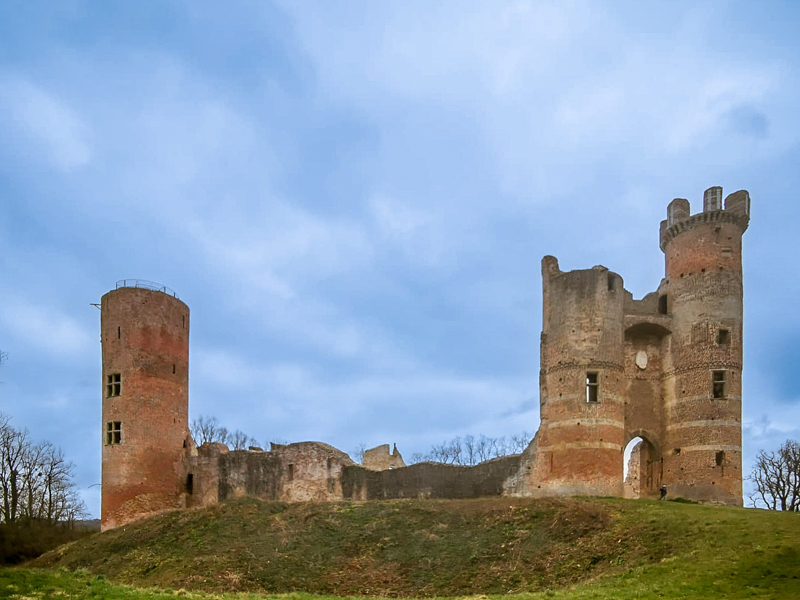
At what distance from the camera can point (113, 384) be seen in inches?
1572

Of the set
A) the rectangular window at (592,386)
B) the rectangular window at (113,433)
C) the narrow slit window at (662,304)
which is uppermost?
the narrow slit window at (662,304)

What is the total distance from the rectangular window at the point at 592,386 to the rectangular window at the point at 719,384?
581 centimetres

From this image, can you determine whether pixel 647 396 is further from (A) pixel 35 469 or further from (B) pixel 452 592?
(A) pixel 35 469

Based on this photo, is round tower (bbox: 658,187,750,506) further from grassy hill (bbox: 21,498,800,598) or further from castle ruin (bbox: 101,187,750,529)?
grassy hill (bbox: 21,498,800,598)

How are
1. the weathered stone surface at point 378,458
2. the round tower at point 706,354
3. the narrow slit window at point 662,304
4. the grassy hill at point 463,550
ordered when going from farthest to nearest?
the weathered stone surface at point 378,458 < the narrow slit window at point 662,304 < the round tower at point 706,354 < the grassy hill at point 463,550

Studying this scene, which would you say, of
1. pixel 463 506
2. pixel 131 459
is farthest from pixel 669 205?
pixel 131 459

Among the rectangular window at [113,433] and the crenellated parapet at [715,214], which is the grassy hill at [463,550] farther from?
the crenellated parapet at [715,214]

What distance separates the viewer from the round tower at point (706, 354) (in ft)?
113

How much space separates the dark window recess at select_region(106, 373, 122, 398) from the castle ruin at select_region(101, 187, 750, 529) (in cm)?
8

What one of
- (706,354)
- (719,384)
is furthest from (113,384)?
(719,384)

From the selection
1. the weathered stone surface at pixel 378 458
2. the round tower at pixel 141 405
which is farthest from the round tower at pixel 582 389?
the round tower at pixel 141 405

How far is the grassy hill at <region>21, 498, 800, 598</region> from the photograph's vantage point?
20.0 metres

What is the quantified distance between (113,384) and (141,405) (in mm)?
2467

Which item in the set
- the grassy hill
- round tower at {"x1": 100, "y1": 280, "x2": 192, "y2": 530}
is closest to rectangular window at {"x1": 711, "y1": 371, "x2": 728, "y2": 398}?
the grassy hill
